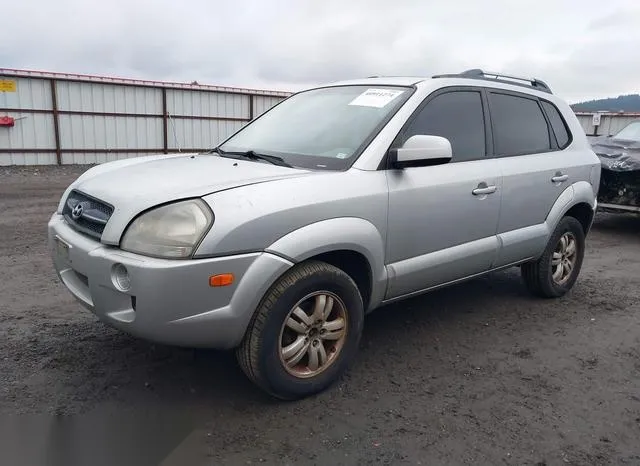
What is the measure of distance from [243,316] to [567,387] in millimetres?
2010

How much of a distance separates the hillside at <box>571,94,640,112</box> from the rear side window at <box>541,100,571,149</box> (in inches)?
718

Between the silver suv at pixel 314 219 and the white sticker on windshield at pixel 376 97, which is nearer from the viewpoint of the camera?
the silver suv at pixel 314 219

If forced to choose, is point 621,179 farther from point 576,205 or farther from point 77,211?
point 77,211

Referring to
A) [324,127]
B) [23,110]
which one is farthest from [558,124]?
[23,110]

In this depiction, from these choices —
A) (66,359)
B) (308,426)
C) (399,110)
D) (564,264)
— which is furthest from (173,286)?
(564,264)

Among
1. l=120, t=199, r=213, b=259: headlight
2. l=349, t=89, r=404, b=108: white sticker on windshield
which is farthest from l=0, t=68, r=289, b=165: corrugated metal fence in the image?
l=120, t=199, r=213, b=259: headlight

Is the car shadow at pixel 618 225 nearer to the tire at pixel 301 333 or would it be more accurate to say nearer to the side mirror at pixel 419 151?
the side mirror at pixel 419 151

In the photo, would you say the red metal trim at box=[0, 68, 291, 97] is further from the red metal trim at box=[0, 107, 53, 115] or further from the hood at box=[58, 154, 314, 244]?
the hood at box=[58, 154, 314, 244]

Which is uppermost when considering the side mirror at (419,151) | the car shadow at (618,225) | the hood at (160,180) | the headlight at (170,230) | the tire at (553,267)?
the side mirror at (419,151)

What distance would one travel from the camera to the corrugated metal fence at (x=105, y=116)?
49.6 ft

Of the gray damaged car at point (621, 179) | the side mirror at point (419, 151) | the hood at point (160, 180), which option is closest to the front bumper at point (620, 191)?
the gray damaged car at point (621, 179)

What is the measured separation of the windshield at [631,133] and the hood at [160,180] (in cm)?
790

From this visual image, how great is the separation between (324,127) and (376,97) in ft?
1.32

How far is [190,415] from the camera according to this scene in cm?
288
